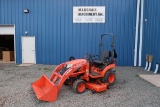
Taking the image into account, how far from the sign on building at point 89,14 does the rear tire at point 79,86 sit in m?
5.84

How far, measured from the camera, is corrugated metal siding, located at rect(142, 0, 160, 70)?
28.6 ft

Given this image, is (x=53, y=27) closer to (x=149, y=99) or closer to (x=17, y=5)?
(x=17, y=5)

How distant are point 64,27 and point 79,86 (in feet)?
19.7

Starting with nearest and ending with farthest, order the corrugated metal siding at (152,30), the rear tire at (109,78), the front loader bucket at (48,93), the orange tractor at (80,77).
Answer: the front loader bucket at (48,93) < the orange tractor at (80,77) < the rear tire at (109,78) < the corrugated metal siding at (152,30)

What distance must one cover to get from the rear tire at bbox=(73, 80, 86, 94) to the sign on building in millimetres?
5843

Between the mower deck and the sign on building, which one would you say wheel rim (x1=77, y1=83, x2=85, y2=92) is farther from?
the sign on building

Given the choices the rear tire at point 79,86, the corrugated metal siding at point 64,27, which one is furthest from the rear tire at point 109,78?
the corrugated metal siding at point 64,27

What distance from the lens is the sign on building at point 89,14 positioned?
10664 mm

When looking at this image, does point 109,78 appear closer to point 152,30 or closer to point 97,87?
point 97,87

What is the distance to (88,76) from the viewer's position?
5.70 m

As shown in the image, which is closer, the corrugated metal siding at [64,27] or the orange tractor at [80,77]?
the orange tractor at [80,77]

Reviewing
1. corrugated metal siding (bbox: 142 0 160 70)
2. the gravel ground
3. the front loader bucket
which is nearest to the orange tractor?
the front loader bucket

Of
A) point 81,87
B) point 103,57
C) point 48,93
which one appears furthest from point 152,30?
point 48,93

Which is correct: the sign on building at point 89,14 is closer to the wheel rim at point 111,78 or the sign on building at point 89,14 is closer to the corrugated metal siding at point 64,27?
the corrugated metal siding at point 64,27
